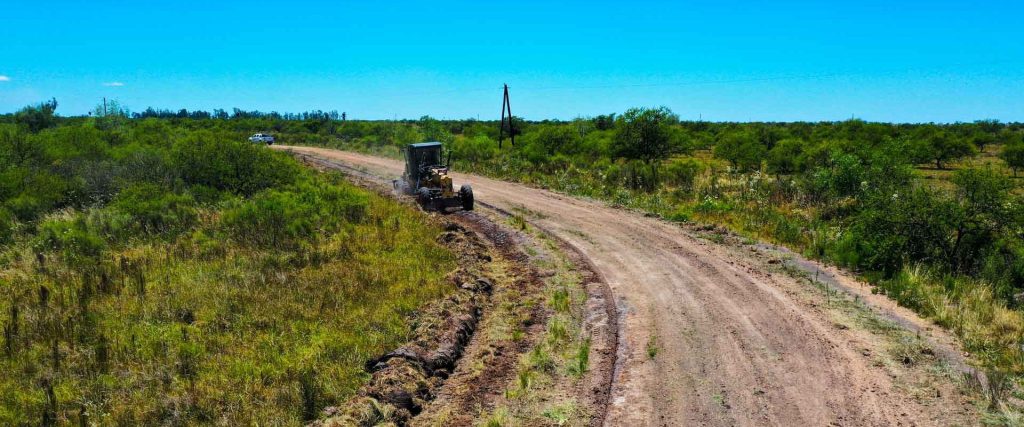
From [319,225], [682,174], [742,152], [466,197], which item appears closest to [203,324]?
[319,225]

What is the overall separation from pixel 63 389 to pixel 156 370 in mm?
1048

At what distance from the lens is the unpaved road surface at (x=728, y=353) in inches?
260

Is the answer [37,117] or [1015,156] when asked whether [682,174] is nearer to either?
[1015,156]

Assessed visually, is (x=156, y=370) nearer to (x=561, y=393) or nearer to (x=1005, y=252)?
(x=561, y=393)

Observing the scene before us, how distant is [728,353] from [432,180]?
1382 cm

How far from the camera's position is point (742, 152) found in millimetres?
40781

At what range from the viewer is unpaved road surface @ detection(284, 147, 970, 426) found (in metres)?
6.61

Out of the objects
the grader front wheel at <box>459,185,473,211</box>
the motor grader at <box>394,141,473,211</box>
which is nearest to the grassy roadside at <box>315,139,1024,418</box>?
the grader front wheel at <box>459,185,473,211</box>

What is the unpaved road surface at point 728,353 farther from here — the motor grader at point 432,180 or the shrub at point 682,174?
the shrub at point 682,174

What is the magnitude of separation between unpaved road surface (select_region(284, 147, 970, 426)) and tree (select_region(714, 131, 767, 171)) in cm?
2764

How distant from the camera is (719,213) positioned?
19.5 meters

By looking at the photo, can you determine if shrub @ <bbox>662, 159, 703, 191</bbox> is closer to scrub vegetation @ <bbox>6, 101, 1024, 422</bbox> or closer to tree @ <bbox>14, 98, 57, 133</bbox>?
scrub vegetation @ <bbox>6, 101, 1024, 422</bbox>

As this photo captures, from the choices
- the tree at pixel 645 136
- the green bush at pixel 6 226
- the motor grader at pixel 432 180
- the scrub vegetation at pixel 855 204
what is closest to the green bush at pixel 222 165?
the green bush at pixel 6 226

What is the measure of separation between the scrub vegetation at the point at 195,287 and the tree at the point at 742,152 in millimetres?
28733
